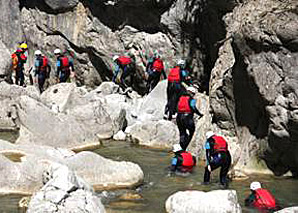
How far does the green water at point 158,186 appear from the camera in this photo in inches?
462

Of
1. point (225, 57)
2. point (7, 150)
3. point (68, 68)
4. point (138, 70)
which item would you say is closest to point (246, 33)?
point (225, 57)

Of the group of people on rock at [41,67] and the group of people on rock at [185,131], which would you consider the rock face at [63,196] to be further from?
the group of people on rock at [41,67]

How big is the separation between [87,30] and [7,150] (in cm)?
1298

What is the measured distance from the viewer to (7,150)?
14.2 m

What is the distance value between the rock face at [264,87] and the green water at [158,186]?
91 centimetres

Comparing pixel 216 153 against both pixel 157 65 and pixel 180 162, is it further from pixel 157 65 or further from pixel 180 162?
pixel 157 65

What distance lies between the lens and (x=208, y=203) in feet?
35.2

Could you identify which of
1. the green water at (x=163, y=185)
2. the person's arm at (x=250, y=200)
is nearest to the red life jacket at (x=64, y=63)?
the green water at (x=163, y=185)

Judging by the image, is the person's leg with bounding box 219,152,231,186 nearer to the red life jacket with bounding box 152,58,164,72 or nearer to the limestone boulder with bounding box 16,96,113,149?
the limestone boulder with bounding box 16,96,113,149

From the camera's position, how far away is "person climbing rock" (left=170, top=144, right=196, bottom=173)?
14805 millimetres

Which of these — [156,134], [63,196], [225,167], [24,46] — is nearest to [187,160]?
[225,167]

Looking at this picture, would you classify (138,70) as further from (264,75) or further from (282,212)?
A: (282,212)

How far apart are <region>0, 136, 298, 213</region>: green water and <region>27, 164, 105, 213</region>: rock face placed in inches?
40.9

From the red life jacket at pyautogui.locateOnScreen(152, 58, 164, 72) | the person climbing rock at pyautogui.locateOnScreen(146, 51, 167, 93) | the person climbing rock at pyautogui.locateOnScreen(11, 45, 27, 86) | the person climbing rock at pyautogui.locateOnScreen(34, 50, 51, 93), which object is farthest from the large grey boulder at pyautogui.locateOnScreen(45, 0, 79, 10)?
the red life jacket at pyautogui.locateOnScreen(152, 58, 164, 72)
